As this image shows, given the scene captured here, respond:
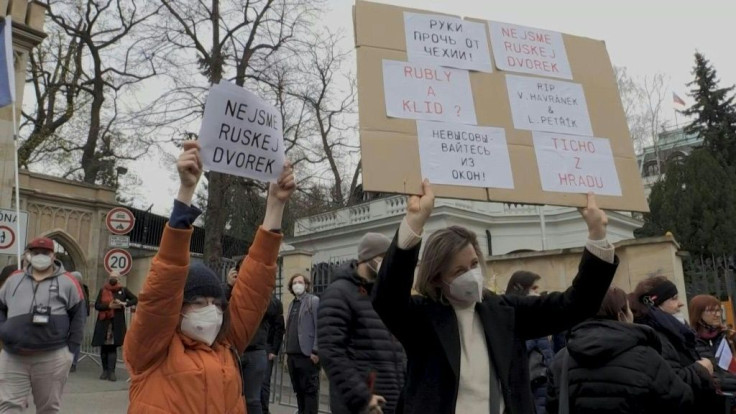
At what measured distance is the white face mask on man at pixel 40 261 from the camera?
6.09 m

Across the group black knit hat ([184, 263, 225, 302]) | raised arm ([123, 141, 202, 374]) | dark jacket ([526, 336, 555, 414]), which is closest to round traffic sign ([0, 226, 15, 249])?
dark jacket ([526, 336, 555, 414])

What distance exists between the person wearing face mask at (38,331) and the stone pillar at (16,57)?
10476 millimetres

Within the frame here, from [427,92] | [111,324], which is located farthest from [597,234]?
[111,324]

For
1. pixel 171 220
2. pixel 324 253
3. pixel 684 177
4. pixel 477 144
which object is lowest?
pixel 171 220

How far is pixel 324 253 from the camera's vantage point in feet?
94.5

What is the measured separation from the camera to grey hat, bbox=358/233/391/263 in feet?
14.5

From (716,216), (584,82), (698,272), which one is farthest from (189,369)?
(716,216)

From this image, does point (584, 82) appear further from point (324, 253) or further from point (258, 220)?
point (324, 253)

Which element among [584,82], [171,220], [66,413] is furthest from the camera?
[66,413]

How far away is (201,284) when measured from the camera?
10.1ft

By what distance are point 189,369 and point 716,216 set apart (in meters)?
29.6

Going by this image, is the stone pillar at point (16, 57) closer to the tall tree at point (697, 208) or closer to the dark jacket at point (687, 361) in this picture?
the dark jacket at point (687, 361)

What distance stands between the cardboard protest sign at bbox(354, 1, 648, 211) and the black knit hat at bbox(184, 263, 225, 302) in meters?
0.88

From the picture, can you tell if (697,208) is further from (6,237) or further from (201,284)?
(201,284)
